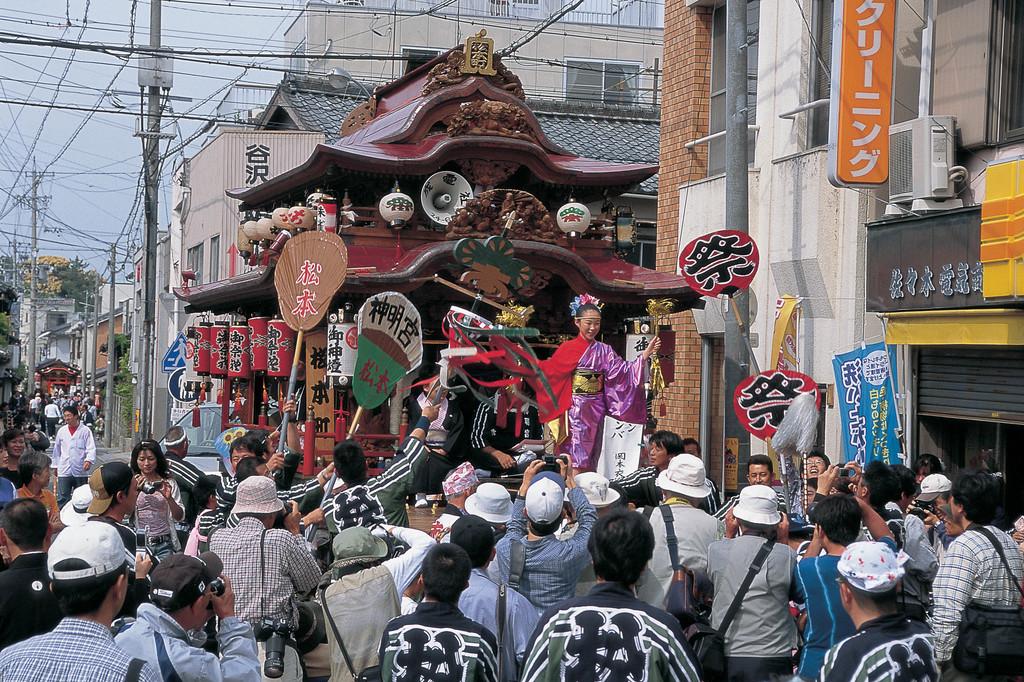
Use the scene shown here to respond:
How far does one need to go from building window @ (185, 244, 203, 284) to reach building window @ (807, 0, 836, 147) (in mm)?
20991

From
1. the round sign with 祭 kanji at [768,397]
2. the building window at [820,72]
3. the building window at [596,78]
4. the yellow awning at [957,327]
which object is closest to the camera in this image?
the round sign with 祭 kanji at [768,397]

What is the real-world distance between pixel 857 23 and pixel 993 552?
24.5ft

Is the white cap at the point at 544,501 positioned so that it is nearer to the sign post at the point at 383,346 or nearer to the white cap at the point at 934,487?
the white cap at the point at 934,487

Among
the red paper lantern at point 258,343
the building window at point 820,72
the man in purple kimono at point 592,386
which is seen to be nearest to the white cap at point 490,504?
the man in purple kimono at point 592,386

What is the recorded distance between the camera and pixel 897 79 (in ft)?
43.9

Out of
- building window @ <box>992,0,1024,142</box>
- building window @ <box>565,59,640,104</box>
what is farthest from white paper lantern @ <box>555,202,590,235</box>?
building window @ <box>565,59,640,104</box>

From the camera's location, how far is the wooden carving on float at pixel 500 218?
42.8ft

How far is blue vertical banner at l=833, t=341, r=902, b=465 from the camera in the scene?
1191cm

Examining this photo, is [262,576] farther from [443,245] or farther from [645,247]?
[645,247]

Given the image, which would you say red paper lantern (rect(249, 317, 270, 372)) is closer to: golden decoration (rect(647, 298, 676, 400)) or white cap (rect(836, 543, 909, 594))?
golden decoration (rect(647, 298, 676, 400))

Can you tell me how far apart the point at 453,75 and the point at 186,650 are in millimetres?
11139

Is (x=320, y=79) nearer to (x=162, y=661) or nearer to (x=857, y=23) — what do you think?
(x=857, y=23)

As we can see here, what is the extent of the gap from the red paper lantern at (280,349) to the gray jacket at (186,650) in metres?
9.72

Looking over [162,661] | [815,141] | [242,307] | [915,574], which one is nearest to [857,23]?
[815,141]
